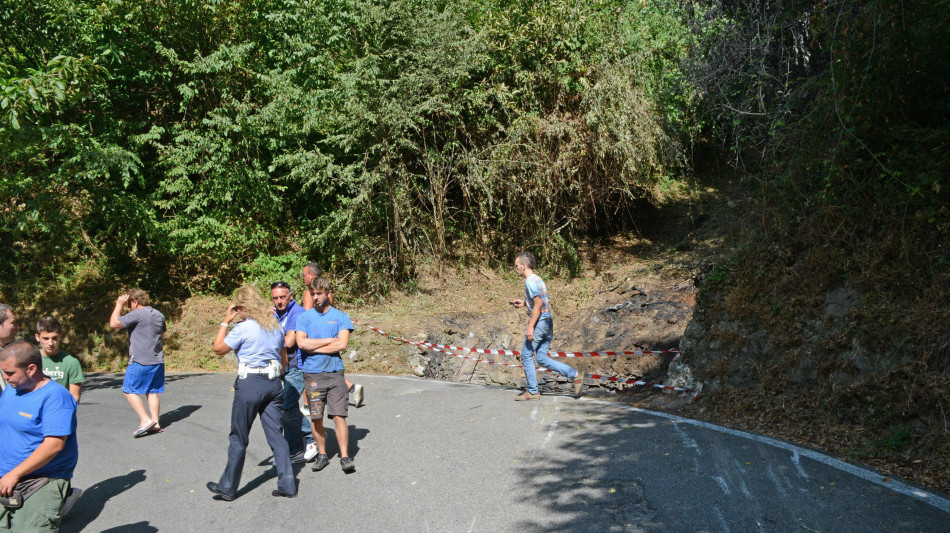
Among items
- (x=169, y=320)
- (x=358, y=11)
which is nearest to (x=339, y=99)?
(x=358, y=11)

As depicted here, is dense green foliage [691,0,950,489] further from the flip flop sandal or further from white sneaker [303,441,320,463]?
the flip flop sandal

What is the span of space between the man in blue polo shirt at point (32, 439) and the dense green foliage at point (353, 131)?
1255 cm

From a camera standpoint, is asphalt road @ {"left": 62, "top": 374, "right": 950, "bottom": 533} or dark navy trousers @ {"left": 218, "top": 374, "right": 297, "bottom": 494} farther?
dark navy trousers @ {"left": 218, "top": 374, "right": 297, "bottom": 494}

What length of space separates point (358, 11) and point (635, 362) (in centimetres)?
1152

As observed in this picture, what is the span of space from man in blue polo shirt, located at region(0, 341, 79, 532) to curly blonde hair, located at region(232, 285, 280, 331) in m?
1.80

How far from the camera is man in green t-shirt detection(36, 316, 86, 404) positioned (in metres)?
5.75

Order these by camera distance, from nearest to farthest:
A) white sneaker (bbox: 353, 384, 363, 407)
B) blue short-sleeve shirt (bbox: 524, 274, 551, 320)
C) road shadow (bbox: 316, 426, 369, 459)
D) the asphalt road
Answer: the asphalt road < road shadow (bbox: 316, 426, 369, 459) < blue short-sleeve shirt (bbox: 524, 274, 551, 320) < white sneaker (bbox: 353, 384, 363, 407)

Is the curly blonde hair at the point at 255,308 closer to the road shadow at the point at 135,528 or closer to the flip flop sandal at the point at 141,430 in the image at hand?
the road shadow at the point at 135,528

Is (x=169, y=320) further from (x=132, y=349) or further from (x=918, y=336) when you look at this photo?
(x=918, y=336)

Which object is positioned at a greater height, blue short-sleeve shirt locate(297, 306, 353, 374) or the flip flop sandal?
blue short-sleeve shirt locate(297, 306, 353, 374)

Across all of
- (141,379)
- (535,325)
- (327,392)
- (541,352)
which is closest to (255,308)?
(327,392)

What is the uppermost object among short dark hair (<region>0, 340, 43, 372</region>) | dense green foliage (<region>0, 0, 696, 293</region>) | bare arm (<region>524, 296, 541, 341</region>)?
dense green foliage (<region>0, 0, 696, 293</region>)

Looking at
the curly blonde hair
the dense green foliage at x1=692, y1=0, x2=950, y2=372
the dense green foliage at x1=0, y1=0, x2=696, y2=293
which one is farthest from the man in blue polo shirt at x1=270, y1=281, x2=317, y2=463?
the dense green foliage at x1=0, y1=0, x2=696, y2=293

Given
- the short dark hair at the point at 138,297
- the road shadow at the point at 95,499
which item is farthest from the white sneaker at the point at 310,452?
the short dark hair at the point at 138,297
